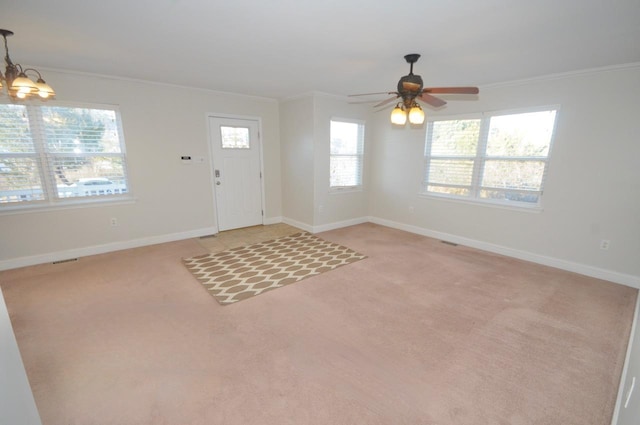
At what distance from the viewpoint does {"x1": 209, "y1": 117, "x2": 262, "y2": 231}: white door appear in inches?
195

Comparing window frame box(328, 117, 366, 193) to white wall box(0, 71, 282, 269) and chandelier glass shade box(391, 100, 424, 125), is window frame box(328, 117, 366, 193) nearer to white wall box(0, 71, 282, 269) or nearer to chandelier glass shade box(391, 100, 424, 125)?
white wall box(0, 71, 282, 269)

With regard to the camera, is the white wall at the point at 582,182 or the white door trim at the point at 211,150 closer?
the white wall at the point at 582,182

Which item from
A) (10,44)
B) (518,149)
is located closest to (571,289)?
(518,149)

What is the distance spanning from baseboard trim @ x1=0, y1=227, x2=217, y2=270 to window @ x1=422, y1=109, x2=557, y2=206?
14.0ft

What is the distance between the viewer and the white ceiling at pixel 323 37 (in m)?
1.98

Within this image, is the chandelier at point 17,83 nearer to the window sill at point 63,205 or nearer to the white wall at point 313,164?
the window sill at point 63,205

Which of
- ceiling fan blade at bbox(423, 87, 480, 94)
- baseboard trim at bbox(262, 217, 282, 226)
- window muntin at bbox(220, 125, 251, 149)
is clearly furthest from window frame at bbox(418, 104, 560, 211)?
window muntin at bbox(220, 125, 251, 149)

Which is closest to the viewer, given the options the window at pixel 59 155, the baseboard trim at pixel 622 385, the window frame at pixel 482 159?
the baseboard trim at pixel 622 385

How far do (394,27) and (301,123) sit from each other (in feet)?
9.66

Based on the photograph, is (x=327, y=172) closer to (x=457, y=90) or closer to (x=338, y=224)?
(x=338, y=224)

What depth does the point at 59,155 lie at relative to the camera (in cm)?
368

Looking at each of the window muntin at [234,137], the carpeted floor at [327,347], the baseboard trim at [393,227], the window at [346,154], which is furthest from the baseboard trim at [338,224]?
the window muntin at [234,137]

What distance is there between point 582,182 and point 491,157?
43.4 inches

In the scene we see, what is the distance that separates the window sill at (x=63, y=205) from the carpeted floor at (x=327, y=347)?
0.77 m
